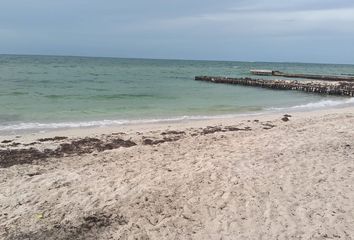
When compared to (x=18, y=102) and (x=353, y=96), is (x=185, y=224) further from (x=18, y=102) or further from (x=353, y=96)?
(x=353, y=96)

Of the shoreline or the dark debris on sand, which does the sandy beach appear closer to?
the dark debris on sand

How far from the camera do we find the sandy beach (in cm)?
563

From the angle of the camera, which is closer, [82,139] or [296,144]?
[296,144]

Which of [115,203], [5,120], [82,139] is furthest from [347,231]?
[5,120]

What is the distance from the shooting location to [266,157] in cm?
884

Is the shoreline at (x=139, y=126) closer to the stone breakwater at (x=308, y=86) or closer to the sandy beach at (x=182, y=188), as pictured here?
the sandy beach at (x=182, y=188)

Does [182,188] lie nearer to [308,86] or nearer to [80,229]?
[80,229]

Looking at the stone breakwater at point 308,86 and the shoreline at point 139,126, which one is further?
the stone breakwater at point 308,86

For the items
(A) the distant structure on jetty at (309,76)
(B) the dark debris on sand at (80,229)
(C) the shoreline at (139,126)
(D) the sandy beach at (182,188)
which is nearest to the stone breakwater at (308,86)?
(A) the distant structure on jetty at (309,76)

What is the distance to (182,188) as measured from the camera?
6992mm

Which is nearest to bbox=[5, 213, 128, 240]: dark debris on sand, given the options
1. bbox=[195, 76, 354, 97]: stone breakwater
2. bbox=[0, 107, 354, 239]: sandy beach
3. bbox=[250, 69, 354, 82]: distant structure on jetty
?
bbox=[0, 107, 354, 239]: sandy beach

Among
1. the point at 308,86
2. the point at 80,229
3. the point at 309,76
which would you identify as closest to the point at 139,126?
the point at 80,229

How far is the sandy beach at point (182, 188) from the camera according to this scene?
563 cm

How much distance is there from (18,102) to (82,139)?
10786 mm
